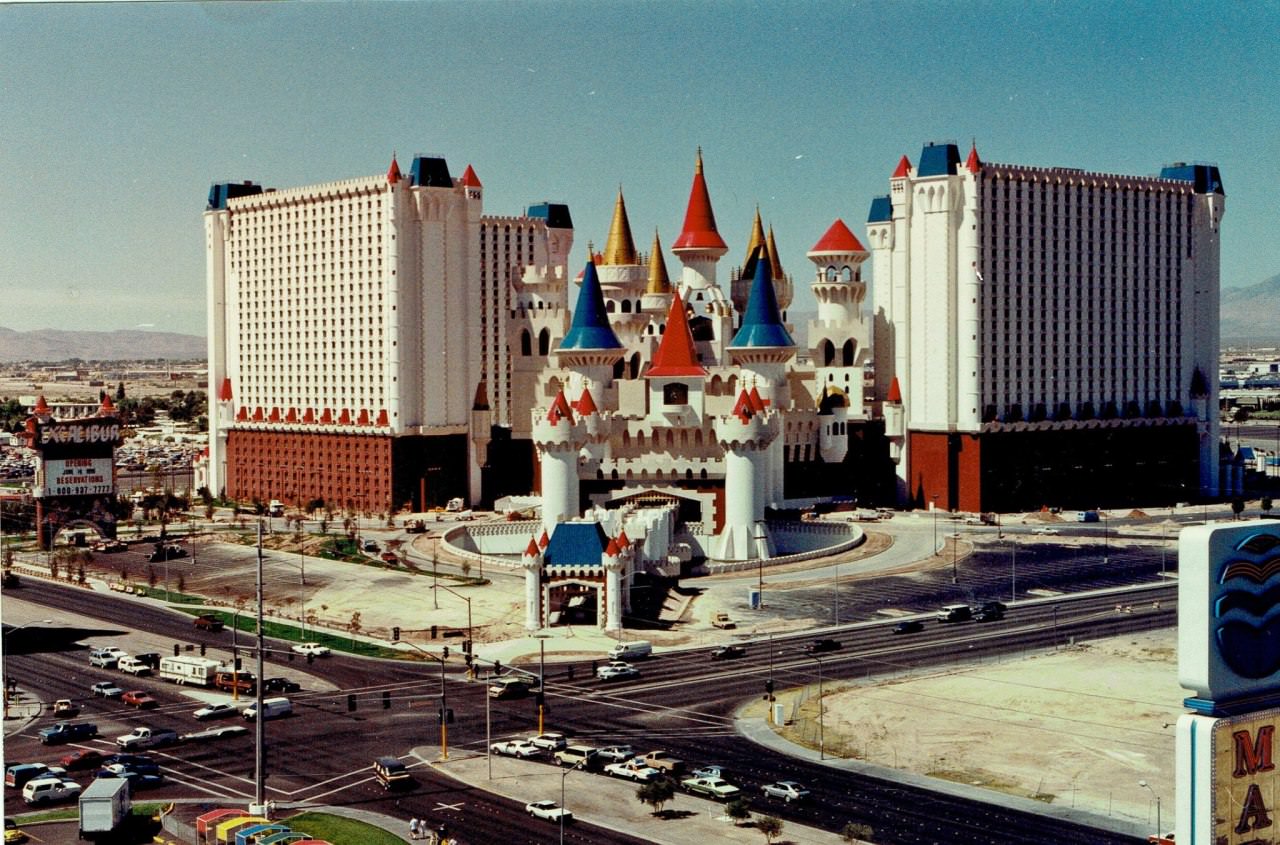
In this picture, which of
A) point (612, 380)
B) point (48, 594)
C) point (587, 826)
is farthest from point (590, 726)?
point (612, 380)

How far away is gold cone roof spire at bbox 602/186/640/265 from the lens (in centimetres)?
15125

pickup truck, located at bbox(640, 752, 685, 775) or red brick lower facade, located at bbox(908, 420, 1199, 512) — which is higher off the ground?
red brick lower facade, located at bbox(908, 420, 1199, 512)

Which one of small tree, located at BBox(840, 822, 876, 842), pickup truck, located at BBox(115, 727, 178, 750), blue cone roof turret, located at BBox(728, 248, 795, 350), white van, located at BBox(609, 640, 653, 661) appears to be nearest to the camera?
small tree, located at BBox(840, 822, 876, 842)

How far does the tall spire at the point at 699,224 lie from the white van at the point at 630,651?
210 feet

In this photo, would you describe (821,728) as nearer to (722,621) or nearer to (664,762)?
(664,762)

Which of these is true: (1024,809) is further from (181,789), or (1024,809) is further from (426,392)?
(426,392)

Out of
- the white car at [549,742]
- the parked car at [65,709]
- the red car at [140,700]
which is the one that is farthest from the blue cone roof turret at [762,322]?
the white car at [549,742]

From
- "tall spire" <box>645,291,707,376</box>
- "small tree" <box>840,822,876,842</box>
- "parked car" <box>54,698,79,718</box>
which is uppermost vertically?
"tall spire" <box>645,291,707,376</box>

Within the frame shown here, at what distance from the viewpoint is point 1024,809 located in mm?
59812

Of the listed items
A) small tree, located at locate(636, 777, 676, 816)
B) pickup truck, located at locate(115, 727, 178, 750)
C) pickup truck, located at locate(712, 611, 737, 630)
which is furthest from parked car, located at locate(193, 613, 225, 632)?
small tree, located at locate(636, 777, 676, 816)

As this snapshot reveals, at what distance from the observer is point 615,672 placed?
8119cm

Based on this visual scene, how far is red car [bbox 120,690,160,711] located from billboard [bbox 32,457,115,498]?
5575 cm

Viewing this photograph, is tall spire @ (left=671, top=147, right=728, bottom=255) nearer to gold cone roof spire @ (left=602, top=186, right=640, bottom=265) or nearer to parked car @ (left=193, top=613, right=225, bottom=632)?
gold cone roof spire @ (left=602, top=186, right=640, bottom=265)

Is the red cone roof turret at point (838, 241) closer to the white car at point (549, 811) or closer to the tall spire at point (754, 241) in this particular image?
the tall spire at point (754, 241)
